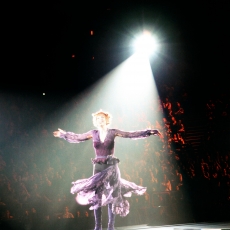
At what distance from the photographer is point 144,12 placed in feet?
19.1

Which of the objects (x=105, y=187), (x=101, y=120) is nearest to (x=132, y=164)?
(x=101, y=120)

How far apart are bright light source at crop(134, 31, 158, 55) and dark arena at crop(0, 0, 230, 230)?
0.07 feet

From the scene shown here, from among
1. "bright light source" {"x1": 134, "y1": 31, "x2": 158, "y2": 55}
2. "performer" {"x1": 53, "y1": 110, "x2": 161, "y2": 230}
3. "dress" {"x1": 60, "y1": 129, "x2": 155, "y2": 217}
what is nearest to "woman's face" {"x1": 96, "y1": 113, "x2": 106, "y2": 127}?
"performer" {"x1": 53, "y1": 110, "x2": 161, "y2": 230}

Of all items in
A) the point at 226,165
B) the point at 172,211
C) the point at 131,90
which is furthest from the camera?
the point at 131,90

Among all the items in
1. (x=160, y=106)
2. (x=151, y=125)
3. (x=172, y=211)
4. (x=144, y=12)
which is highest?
(x=144, y=12)

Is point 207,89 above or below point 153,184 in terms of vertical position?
above

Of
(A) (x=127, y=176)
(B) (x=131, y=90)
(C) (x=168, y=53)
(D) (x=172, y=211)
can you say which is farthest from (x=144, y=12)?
(D) (x=172, y=211)

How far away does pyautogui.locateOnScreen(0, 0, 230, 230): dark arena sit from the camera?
535 cm

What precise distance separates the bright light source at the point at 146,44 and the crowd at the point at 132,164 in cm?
85

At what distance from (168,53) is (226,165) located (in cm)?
258

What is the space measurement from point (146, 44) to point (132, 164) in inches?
93.4

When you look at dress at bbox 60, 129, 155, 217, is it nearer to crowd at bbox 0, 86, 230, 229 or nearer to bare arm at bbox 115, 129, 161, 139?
bare arm at bbox 115, 129, 161, 139

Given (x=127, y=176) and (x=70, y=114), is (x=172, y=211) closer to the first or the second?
(x=127, y=176)

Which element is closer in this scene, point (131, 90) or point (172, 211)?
point (172, 211)
